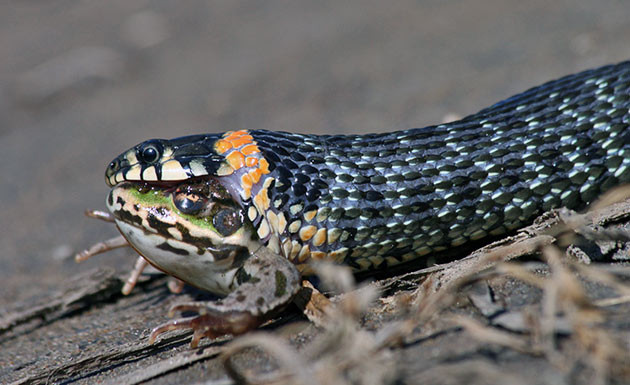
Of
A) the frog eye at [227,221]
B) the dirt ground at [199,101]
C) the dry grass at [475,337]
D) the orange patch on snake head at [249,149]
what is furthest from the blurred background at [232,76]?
the dry grass at [475,337]

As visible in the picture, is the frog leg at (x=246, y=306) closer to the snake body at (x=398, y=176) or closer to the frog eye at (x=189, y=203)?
the snake body at (x=398, y=176)

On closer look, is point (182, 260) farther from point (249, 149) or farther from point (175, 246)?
point (249, 149)

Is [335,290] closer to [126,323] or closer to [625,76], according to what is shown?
[126,323]

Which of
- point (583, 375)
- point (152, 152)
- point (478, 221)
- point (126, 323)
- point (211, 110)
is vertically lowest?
point (583, 375)

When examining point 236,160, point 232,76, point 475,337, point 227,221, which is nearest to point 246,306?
point 227,221

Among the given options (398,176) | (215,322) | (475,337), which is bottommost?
(475,337)

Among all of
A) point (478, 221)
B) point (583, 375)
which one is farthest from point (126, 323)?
point (583, 375)

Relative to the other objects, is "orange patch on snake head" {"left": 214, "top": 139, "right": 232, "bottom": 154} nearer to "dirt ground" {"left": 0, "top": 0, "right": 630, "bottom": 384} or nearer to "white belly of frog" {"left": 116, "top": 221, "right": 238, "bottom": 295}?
"white belly of frog" {"left": 116, "top": 221, "right": 238, "bottom": 295}
